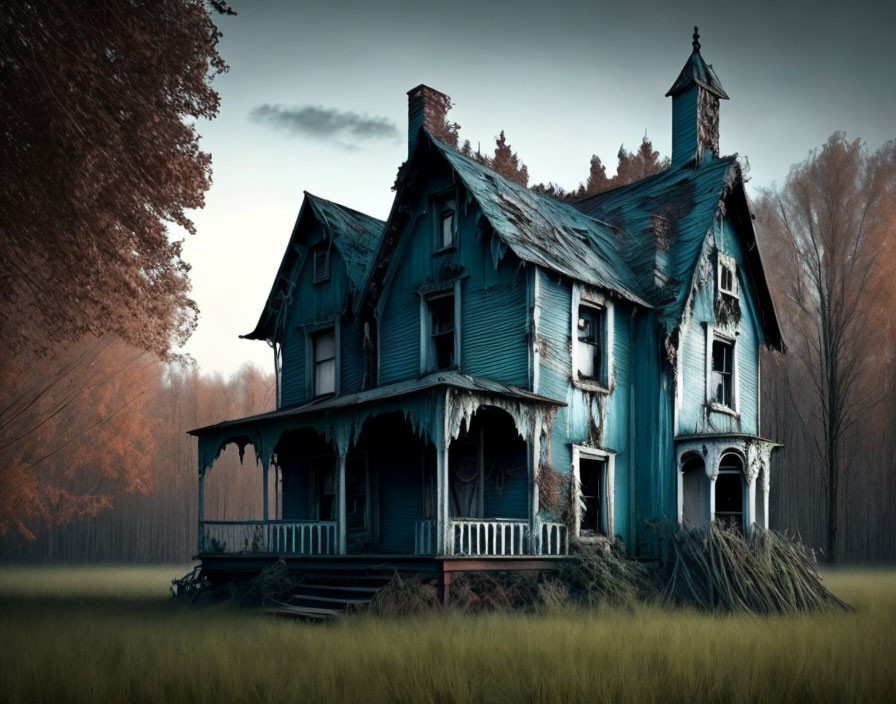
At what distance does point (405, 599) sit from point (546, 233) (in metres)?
8.43

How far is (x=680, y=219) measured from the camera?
886 inches

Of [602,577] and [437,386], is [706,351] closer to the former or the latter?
[602,577]

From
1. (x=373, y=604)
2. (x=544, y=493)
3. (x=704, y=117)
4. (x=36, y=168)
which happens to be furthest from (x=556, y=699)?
(x=704, y=117)

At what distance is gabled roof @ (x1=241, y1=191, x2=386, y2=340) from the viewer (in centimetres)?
2305

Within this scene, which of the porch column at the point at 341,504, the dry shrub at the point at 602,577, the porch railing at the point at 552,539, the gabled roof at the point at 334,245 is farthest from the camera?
the gabled roof at the point at 334,245

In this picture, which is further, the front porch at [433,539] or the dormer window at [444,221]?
the dormer window at [444,221]

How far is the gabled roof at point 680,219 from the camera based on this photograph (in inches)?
829

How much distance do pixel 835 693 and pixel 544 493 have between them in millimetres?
9323

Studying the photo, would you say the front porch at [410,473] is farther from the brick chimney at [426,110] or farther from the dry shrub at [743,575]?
the brick chimney at [426,110]

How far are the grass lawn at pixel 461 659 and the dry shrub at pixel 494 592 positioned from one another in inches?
36.7

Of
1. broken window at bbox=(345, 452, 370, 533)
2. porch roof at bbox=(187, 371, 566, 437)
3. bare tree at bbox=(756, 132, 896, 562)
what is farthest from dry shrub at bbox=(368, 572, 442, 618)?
bare tree at bbox=(756, 132, 896, 562)

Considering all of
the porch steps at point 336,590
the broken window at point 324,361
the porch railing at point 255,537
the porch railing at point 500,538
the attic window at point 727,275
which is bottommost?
the porch steps at point 336,590

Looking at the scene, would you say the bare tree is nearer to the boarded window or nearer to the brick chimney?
the brick chimney

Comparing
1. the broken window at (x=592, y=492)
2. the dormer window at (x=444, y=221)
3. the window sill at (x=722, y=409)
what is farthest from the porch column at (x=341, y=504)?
the window sill at (x=722, y=409)
